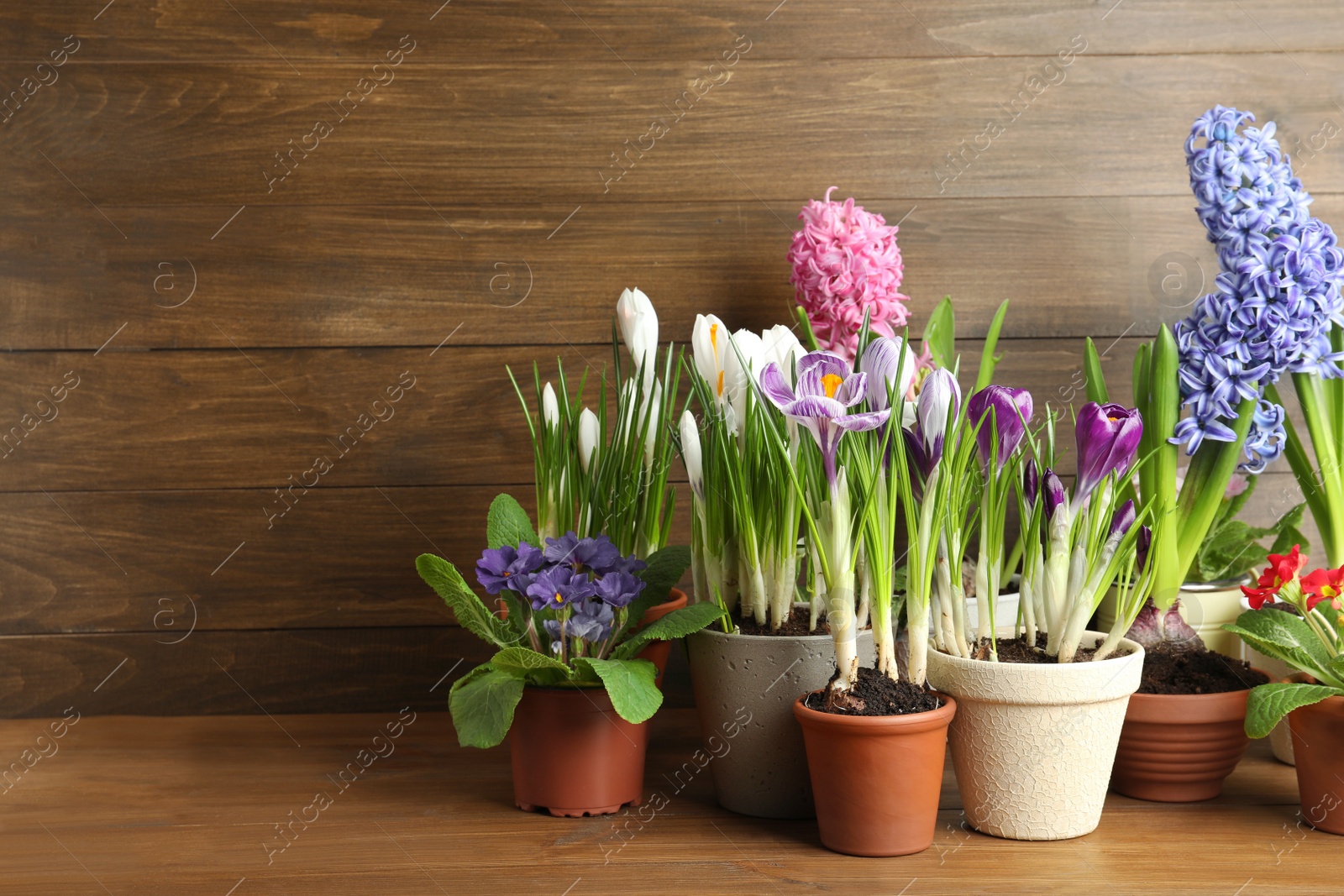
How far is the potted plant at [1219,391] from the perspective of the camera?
0.83 metres

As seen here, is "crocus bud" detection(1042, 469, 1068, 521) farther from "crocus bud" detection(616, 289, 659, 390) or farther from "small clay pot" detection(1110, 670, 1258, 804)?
"crocus bud" detection(616, 289, 659, 390)

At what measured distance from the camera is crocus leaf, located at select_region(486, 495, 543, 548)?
885 millimetres

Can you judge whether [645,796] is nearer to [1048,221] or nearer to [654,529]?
[654,529]

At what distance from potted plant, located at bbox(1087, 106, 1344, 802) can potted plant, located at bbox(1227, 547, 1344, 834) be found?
0.16 feet

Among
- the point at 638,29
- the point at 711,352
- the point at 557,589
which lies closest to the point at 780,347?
the point at 711,352

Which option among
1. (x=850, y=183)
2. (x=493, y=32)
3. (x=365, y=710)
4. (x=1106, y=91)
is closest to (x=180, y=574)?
(x=365, y=710)

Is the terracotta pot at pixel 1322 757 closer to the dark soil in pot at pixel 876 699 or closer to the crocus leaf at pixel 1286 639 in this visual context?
the crocus leaf at pixel 1286 639

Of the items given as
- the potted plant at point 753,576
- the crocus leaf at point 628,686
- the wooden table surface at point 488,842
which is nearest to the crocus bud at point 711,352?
the potted plant at point 753,576

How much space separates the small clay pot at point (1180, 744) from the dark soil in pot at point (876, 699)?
209 mm

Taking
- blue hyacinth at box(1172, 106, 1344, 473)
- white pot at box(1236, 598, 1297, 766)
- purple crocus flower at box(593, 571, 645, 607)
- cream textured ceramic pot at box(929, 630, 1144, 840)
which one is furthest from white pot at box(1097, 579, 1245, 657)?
purple crocus flower at box(593, 571, 645, 607)

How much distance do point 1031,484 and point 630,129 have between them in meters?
0.60

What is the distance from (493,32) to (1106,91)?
0.68 m

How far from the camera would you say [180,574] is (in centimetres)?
112

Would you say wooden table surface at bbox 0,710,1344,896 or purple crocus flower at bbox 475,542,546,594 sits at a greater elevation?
purple crocus flower at bbox 475,542,546,594
